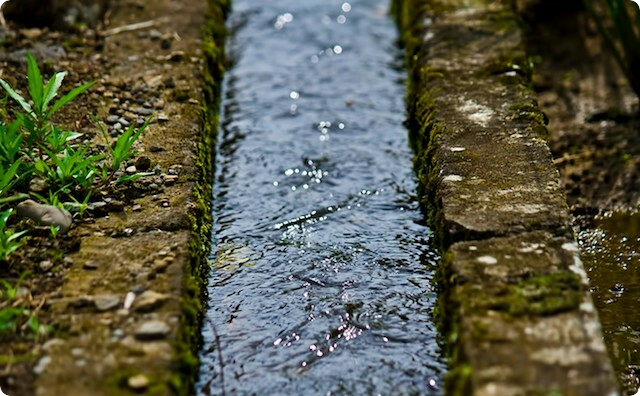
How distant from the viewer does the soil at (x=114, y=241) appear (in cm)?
226

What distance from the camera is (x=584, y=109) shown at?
422 cm

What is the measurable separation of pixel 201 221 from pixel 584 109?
201 cm

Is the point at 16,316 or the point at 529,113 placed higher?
the point at 529,113

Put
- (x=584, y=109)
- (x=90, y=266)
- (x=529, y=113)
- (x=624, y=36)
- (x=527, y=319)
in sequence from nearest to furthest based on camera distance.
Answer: (x=527, y=319) → (x=90, y=266) → (x=529, y=113) → (x=624, y=36) → (x=584, y=109)

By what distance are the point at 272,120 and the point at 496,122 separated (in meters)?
1.04

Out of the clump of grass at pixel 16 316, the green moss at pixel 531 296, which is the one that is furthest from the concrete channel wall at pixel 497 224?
the clump of grass at pixel 16 316

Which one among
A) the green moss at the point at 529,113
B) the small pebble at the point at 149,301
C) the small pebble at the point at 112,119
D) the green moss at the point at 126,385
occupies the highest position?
the green moss at the point at 529,113

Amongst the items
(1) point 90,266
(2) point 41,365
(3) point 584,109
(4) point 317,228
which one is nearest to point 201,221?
(4) point 317,228

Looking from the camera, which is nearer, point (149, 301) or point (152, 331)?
point (152, 331)

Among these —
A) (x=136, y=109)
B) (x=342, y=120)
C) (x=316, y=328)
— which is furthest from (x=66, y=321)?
(x=342, y=120)

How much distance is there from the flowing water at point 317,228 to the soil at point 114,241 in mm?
222

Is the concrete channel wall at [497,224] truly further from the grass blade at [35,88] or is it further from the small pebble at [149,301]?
the grass blade at [35,88]

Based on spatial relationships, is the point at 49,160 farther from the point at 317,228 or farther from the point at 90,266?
the point at 317,228

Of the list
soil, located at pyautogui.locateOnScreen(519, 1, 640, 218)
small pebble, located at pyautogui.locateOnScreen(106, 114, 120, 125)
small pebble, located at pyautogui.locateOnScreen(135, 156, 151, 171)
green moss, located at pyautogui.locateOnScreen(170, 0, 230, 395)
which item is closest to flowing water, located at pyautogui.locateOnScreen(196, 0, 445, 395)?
green moss, located at pyautogui.locateOnScreen(170, 0, 230, 395)
